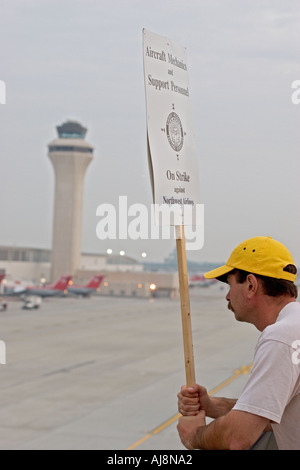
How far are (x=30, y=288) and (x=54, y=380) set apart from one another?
71921mm

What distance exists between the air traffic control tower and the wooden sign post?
149 metres

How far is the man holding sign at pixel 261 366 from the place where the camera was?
414 centimetres

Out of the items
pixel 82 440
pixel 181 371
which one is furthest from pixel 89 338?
pixel 82 440

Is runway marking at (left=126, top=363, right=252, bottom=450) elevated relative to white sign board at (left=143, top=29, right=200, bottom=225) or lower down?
lower down

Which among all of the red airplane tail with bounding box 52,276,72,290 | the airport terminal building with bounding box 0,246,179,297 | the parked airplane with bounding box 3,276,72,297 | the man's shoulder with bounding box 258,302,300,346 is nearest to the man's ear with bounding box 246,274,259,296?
the man's shoulder with bounding box 258,302,300,346

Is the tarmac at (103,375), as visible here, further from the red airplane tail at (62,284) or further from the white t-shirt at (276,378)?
the red airplane tail at (62,284)

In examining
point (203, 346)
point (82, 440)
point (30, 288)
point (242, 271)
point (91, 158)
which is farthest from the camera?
point (91, 158)

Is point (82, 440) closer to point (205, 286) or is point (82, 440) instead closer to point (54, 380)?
point (54, 380)

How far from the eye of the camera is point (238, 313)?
4.75 metres

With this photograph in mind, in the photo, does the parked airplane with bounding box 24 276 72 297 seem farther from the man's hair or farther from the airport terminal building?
the man's hair

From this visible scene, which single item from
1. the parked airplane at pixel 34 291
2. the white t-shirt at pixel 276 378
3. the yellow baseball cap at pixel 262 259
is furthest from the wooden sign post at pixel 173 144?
the parked airplane at pixel 34 291

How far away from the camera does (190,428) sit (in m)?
4.88

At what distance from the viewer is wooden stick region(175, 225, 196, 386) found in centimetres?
528

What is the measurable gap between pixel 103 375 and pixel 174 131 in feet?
127
